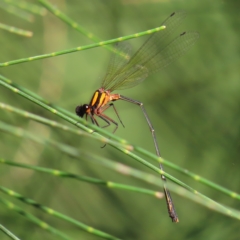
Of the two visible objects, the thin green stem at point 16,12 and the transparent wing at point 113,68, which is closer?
the thin green stem at point 16,12

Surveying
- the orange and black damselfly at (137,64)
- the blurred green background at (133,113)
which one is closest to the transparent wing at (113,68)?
the orange and black damselfly at (137,64)

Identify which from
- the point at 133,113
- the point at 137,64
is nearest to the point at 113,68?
the point at 137,64

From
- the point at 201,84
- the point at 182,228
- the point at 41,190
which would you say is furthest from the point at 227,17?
the point at 41,190

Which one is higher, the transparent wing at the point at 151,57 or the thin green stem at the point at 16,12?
the transparent wing at the point at 151,57

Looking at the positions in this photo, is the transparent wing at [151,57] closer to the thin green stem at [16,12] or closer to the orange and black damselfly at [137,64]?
the orange and black damselfly at [137,64]

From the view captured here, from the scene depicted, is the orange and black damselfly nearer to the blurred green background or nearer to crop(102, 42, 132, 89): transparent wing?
Result: crop(102, 42, 132, 89): transparent wing

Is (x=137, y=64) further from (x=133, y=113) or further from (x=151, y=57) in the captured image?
(x=133, y=113)

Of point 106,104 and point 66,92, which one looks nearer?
point 106,104

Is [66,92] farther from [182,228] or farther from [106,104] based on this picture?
[182,228]
